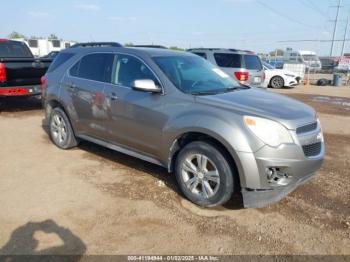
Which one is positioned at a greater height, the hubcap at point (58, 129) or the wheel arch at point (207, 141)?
the wheel arch at point (207, 141)

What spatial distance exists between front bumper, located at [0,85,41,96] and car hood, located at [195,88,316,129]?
20.8 feet

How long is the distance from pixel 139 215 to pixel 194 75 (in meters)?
1.99

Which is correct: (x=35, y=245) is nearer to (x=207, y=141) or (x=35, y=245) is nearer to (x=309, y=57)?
(x=207, y=141)

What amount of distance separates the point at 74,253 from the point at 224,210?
1.70 meters

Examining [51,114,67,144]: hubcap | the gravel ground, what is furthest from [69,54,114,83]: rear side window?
the gravel ground

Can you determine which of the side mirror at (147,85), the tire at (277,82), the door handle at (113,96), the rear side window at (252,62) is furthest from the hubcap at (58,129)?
the tire at (277,82)

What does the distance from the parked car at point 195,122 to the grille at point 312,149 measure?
1 cm

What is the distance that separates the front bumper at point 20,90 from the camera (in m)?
8.34

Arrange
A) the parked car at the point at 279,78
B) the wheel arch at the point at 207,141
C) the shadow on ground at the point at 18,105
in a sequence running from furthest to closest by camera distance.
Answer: the parked car at the point at 279,78
the shadow on ground at the point at 18,105
the wheel arch at the point at 207,141

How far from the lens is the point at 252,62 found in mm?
12484

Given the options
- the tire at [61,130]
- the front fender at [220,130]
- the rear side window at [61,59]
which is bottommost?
the tire at [61,130]

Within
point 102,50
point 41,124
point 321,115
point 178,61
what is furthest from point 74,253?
point 321,115

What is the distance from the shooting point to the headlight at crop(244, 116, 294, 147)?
3.39 meters

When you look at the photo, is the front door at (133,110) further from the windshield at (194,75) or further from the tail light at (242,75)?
the tail light at (242,75)
